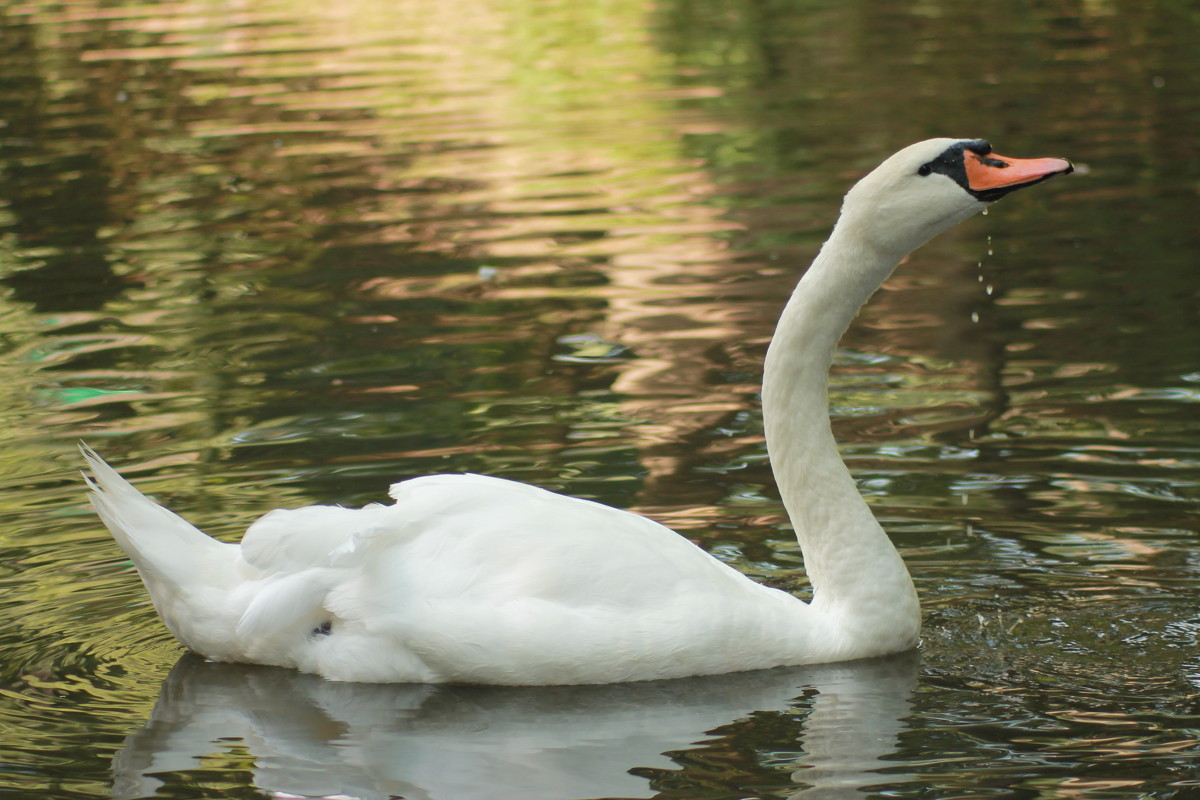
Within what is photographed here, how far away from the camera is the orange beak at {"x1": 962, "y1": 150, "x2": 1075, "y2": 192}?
5699mm

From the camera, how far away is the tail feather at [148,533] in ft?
19.9

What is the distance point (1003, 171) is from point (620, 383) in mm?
4256

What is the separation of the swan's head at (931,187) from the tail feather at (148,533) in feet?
7.88

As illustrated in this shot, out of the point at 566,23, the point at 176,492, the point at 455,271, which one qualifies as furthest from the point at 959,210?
the point at 566,23

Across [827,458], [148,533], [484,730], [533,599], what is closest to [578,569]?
[533,599]

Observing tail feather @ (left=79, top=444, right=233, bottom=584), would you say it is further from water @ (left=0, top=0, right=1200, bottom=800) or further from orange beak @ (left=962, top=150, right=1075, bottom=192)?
orange beak @ (left=962, top=150, right=1075, bottom=192)

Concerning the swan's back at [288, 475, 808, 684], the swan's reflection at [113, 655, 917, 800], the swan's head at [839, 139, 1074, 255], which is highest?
the swan's head at [839, 139, 1074, 255]

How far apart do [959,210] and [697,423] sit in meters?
3.31

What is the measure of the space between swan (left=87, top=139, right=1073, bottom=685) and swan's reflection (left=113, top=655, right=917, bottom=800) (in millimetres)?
75

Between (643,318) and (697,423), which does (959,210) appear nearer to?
(697,423)

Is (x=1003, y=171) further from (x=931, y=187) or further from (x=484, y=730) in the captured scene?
(x=484, y=730)

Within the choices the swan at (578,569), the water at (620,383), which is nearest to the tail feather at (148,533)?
the swan at (578,569)

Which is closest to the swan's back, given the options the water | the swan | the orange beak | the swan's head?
the swan

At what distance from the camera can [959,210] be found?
19.1 ft
